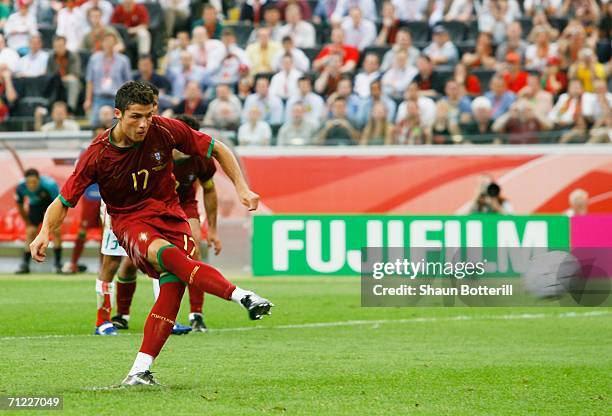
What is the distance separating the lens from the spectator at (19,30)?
82.5 feet

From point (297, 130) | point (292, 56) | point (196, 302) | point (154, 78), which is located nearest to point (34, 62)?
point (154, 78)

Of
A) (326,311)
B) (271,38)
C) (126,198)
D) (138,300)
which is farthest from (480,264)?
(126,198)

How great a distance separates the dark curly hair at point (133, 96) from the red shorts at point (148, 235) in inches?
32.5

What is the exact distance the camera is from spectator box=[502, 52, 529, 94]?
22.9 meters

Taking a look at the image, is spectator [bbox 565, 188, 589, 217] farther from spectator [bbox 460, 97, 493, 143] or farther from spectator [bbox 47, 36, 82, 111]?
spectator [bbox 47, 36, 82, 111]

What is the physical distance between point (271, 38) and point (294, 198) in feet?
12.8

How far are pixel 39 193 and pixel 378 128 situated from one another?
20.0 ft

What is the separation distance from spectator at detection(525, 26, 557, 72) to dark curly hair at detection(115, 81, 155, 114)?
16.1m

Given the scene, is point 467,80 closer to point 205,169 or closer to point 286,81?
point 286,81

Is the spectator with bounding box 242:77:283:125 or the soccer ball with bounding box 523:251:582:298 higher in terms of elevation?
the spectator with bounding box 242:77:283:125

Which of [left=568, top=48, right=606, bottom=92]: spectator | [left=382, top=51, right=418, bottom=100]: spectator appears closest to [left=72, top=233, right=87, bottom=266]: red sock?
[left=382, top=51, right=418, bottom=100]: spectator

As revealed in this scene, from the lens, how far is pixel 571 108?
21938 millimetres

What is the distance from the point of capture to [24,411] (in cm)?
732

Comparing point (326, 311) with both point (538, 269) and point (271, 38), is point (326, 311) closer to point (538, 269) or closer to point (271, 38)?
point (538, 269)
